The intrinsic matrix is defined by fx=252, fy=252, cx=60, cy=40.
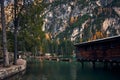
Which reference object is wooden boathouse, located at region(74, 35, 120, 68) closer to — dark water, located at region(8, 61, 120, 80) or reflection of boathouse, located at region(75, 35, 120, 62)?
reflection of boathouse, located at region(75, 35, 120, 62)

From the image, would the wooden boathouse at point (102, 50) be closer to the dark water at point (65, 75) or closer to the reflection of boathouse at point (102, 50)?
the reflection of boathouse at point (102, 50)

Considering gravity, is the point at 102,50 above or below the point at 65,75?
above

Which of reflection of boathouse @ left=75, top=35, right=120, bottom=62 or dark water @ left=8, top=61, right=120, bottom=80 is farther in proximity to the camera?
reflection of boathouse @ left=75, top=35, right=120, bottom=62

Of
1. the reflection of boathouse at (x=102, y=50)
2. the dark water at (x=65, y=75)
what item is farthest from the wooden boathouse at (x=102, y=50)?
the dark water at (x=65, y=75)

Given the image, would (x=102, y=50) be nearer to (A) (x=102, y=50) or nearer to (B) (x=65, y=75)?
(A) (x=102, y=50)

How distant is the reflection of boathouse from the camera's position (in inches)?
1437

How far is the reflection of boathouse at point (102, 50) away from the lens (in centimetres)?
3649

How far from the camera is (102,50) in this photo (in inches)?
1651

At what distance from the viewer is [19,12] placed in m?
41.7

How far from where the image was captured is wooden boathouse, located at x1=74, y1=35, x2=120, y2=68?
3647 centimetres

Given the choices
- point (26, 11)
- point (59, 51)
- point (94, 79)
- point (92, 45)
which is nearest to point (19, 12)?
point (26, 11)

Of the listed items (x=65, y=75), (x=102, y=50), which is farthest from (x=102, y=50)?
(x=65, y=75)

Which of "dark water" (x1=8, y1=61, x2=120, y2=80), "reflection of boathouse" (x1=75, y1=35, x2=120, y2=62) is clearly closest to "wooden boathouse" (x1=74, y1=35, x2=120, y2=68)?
"reflection of boathouse" (x1=75, y1=35, x2=120, y2=62)

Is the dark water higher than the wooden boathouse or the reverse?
the reverse
